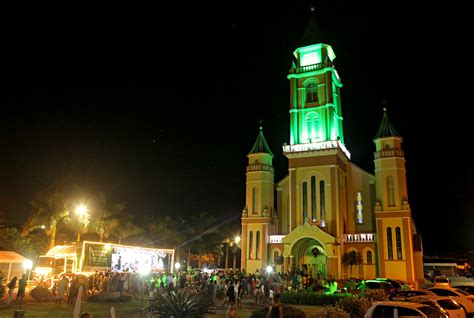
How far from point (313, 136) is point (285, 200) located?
7729mm

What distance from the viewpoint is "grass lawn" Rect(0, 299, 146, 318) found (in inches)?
714

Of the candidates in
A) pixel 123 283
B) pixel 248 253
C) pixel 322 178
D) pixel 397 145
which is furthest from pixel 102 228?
pixel 397 145

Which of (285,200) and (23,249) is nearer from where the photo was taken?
(23,249)

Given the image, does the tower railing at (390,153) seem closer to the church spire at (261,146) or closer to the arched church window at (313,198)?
the arched church window at (313,198)

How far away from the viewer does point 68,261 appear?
32156mm

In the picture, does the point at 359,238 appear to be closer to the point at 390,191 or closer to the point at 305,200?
the point at 390,191

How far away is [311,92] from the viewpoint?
4659 centimetres

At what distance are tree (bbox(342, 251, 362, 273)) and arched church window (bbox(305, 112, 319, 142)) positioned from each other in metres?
12.3

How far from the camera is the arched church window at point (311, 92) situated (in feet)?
151

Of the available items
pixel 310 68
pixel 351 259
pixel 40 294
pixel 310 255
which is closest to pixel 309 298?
pixel 40 294

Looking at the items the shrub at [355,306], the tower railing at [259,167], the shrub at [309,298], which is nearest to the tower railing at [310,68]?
the tower railing at [259,167]

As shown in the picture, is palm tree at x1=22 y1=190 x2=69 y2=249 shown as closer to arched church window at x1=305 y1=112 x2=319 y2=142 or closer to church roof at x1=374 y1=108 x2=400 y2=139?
arched church window at x1=305 y1=112 x2=319 y2=142

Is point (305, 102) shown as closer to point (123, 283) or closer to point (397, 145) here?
point (397, 145)

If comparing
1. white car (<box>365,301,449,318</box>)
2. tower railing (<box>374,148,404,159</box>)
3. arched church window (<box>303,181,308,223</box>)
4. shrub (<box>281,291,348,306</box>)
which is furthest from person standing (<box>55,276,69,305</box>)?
tower railing (<box>374,148,404,159</box>)
